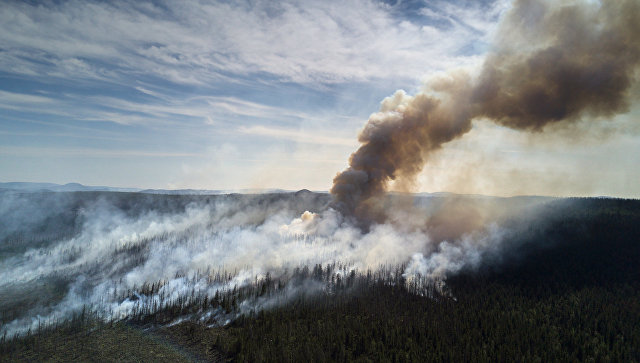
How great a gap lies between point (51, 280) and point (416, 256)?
17290 cm

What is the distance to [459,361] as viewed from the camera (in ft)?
275

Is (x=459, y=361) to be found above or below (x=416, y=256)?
below

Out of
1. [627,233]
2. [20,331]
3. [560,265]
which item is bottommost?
[20,331]

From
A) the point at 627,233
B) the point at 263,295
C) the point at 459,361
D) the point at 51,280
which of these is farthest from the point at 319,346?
the point at 627,233

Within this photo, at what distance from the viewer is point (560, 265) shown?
566 ft

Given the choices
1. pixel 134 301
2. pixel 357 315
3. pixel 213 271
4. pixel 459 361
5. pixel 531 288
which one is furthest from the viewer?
pixel 213 271

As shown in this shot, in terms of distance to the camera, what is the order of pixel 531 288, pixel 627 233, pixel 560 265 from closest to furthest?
pixel 531 288 → pixel 560 265 → pixel 627 233

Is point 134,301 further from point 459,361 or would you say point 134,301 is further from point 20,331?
point 459,361

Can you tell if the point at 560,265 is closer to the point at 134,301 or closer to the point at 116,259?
the point at 134,301

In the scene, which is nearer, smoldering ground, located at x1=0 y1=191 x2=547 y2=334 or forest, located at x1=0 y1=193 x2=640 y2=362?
forest, located at x1=0 y1=193 x2=640 y2=362

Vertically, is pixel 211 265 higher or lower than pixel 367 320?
higher

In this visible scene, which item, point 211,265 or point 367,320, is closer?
point 367,320

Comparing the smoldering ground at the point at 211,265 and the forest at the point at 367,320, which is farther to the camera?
the smoldering ground at the point at 211,265

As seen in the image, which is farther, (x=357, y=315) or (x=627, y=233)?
(x=627, y=233)
